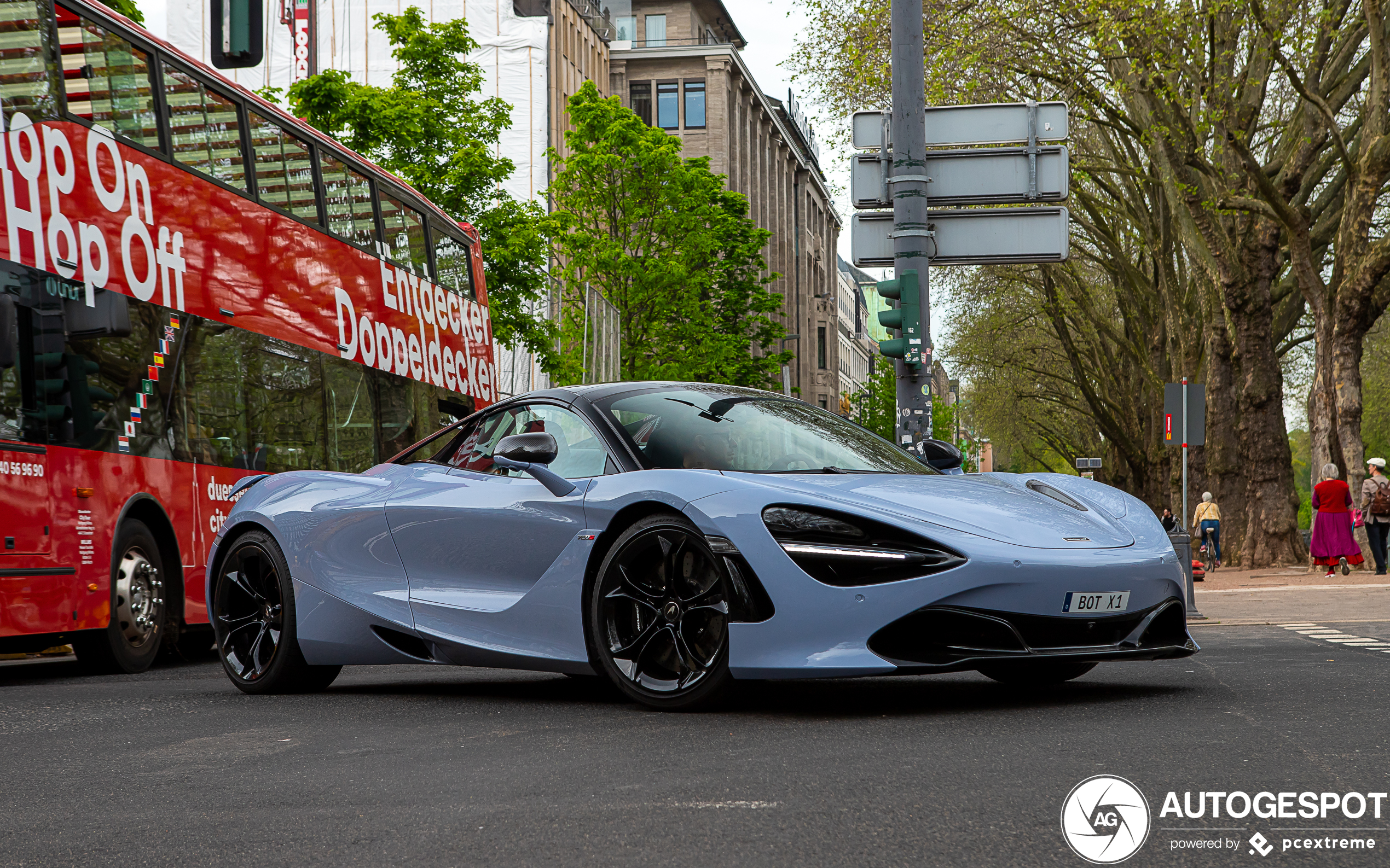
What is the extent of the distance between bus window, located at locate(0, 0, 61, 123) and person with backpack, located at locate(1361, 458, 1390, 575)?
56.5ft

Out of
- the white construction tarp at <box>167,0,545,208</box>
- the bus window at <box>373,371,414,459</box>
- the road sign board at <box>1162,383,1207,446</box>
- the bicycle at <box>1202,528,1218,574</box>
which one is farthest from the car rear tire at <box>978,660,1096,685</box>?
the white construction tarp at <box>167,0,545,208</box>


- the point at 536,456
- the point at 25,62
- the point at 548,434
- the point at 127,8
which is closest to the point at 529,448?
the point at 536,456

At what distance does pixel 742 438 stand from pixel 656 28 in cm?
5923

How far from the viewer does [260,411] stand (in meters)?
11.5

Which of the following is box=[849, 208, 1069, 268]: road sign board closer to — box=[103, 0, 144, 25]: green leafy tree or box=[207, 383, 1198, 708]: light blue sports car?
box=[207, 383, 1198, 708]: light blue sports car

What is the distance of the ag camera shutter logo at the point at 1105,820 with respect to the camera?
10.4ft

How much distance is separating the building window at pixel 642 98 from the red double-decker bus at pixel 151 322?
48.1 metres

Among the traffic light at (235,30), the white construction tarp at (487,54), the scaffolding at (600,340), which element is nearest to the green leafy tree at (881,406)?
the white construction tarp at (487,54)

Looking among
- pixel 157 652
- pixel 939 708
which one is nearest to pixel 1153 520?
pixel 939 708

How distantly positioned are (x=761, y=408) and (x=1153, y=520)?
1.58m

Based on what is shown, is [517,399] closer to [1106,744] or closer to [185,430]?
[1106,744]

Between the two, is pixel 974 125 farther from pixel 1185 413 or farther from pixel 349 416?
pixel 1185 413

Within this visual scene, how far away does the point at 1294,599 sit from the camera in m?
14.2

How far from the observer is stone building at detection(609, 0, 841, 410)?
6088 centimetres
